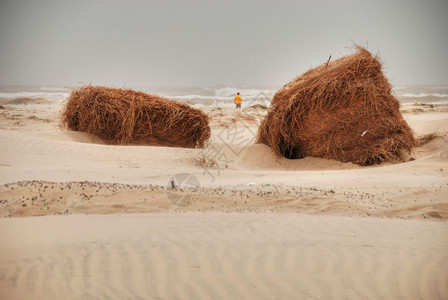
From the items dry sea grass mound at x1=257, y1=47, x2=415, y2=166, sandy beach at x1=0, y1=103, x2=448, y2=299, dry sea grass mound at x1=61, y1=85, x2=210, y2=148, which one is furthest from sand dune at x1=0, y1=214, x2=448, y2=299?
dry sea grass mound at x1=61, y1=85, x2=210, y2=148

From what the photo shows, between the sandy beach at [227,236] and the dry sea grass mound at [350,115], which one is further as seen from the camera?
the dry sea grass mound at [350,115]

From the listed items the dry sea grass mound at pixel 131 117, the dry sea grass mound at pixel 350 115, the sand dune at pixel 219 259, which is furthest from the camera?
the dry sea grass mound at pixel 131 117

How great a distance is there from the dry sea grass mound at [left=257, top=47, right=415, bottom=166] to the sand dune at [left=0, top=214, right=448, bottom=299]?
4.66m

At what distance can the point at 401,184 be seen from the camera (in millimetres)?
6762

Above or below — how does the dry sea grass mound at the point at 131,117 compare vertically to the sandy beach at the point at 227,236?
above

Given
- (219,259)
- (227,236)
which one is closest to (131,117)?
(227,236)

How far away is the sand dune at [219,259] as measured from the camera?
3.28 metres

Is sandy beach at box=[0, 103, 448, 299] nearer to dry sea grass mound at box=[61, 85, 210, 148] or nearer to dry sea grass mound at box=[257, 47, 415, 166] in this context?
dry sea grass mound at box=[257, 47, 415, 166]

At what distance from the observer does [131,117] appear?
10.9 metres

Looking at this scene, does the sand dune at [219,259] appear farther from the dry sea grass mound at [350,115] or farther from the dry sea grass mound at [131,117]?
the dry sea grass mound at [131,117]

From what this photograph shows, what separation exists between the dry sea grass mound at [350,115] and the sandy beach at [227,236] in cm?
136

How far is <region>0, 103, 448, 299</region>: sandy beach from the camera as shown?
11.0 ft

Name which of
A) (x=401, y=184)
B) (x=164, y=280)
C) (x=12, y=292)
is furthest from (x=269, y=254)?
(x=401, y=184)

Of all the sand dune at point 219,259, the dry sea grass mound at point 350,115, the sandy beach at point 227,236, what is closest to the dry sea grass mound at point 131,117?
the dry sea grass mound at point 350,115
